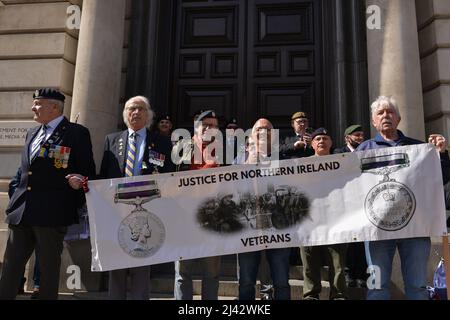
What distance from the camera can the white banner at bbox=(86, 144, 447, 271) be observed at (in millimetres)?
4559

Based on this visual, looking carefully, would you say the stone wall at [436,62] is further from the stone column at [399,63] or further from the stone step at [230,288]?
the stone step at [230,288]

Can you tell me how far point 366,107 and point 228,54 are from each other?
10.3 feet

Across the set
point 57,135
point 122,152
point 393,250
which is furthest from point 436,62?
point 57,135

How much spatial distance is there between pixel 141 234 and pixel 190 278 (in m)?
0.68

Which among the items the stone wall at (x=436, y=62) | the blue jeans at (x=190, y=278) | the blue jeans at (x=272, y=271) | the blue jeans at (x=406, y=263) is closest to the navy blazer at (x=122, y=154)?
the blue jeans at (x=190, y=278)

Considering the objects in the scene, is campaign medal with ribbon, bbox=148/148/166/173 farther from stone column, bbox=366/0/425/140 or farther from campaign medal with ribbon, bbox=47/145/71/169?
stone column, bbox=366/0/425/140

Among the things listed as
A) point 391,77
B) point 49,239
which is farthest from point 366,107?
point 49,239

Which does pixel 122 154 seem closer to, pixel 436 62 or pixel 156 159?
pixel 156 159

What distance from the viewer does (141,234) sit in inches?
187

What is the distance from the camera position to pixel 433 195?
4.44 metres

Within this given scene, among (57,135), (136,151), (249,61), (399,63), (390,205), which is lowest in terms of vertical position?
(390,205)

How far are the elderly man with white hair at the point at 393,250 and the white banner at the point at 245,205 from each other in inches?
6.8

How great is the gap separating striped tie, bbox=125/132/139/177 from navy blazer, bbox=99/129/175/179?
1.8 inches

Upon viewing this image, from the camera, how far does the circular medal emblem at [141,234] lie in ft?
15.4
